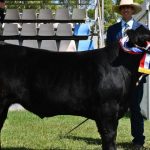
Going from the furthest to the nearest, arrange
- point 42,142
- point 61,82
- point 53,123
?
1. point 53,123
2. point 42,142
3. point 61,82

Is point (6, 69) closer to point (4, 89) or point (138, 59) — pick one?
point (4, 89)

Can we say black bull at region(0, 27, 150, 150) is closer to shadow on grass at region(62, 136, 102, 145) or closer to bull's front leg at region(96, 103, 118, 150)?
bull's front leg at region(96, 103, 118, 150)

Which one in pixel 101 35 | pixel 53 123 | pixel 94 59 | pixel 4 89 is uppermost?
pixel 94 59

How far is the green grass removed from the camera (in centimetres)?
620

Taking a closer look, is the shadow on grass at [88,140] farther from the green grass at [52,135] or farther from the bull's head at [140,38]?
the bull's head at [140,38]

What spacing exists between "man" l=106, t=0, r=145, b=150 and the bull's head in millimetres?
813

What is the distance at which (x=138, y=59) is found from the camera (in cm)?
462

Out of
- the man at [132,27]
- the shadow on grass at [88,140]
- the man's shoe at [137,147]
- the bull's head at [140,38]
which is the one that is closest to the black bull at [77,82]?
the bull's head at [140,38]

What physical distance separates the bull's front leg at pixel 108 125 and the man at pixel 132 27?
1.04 meters

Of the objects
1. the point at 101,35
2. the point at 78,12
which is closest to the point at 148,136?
the point at 101,35

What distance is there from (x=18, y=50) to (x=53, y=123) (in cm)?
405

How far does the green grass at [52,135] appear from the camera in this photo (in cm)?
620

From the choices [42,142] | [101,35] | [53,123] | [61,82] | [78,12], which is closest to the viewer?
[61,82]

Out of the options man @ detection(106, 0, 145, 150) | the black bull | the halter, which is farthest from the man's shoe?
the halter
